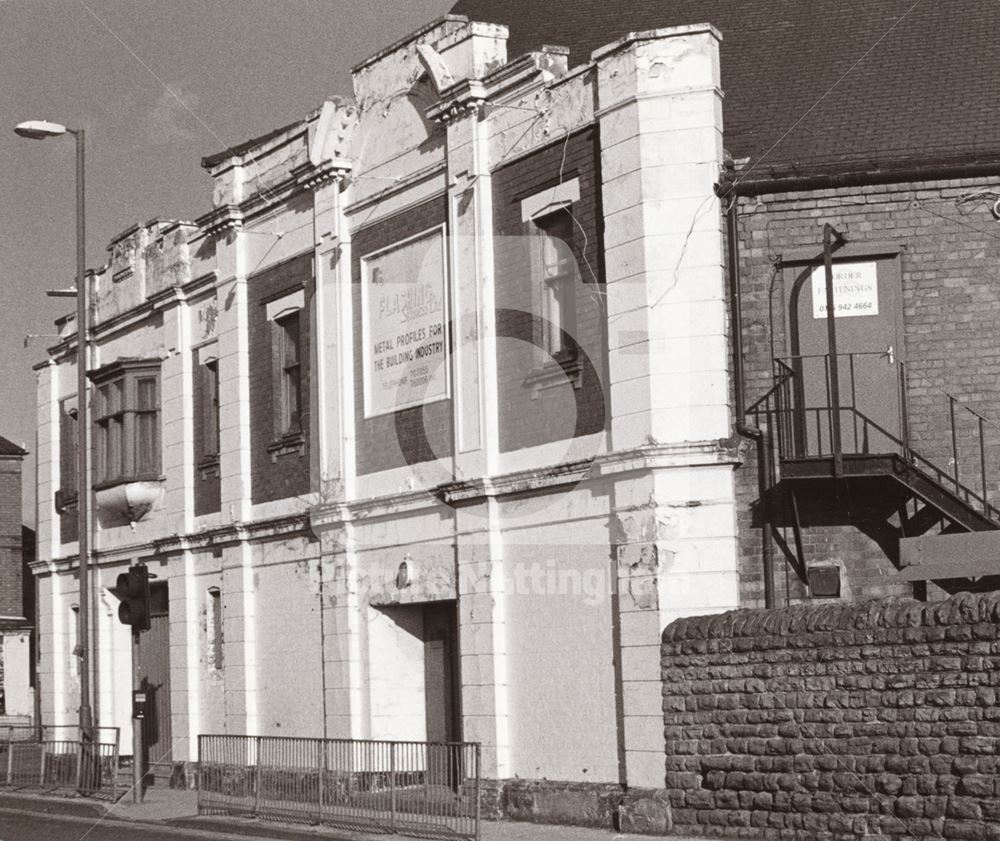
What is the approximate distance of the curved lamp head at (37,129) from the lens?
88.2 ft

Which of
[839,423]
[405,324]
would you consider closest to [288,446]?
[405,324]

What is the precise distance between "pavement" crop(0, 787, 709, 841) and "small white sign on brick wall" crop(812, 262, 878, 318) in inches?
245

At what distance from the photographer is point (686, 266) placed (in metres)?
18.6

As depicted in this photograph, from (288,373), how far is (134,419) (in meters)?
5.24

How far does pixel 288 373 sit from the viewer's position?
26109mm

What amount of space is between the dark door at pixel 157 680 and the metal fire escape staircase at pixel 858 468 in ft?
46.4

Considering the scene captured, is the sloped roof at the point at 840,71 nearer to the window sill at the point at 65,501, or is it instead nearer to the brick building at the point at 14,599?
the window sill at the point at 65,501

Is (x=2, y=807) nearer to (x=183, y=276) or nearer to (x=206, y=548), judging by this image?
(x=206, y=548)

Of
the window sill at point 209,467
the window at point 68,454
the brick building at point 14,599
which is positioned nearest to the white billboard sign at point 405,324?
the window sill at point 209,467

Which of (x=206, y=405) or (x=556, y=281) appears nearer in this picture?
(x=556, y=281)

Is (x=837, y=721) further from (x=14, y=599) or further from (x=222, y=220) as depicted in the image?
(x=14, y=599)

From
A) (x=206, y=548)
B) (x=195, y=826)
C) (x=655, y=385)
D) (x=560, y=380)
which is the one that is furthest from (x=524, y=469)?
(x=206, y=548)

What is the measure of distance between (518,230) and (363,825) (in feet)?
24.4

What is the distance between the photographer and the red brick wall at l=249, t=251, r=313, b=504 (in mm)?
25359
